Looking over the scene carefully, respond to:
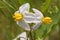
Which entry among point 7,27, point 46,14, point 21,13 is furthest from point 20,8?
point 7,27

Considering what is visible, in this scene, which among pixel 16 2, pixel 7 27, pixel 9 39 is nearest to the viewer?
pixel 16 2

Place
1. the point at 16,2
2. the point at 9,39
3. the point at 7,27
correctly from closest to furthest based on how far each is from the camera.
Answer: the point at 16,2 < the point at 9,39 < the point at 7,27

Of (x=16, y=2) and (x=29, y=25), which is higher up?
(x=16, y=2)

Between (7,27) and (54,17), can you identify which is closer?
(54,17)

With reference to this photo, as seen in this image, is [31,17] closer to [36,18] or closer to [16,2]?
[36,18]

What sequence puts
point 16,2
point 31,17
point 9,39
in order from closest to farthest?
point 31,17, point 16,2, point 9,39

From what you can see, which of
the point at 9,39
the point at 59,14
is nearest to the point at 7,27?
the point at 9,39

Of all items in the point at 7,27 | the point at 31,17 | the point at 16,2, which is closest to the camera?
the point at 31,17

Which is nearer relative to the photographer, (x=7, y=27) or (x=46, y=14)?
(x=46, y=14)

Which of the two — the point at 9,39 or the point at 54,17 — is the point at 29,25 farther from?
the point at 9,39
